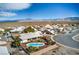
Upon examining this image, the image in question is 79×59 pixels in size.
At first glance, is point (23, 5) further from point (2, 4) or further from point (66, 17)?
point (66, 17)

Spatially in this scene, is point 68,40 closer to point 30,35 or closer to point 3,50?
point 30,35

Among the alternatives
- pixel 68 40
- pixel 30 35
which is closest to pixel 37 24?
pixel 30 35

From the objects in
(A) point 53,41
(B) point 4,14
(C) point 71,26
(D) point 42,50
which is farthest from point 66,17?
(B) point 4,14

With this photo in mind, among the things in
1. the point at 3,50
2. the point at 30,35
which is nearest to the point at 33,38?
the point at 30,35

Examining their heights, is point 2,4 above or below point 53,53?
above

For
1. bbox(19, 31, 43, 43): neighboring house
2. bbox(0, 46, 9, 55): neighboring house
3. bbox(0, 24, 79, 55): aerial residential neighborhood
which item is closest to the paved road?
bbox(0, 24, 79, 55): aerial residential neighborhood

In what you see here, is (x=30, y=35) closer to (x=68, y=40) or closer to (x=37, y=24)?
(x=37, y=24)

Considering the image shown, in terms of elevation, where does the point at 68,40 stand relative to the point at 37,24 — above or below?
below

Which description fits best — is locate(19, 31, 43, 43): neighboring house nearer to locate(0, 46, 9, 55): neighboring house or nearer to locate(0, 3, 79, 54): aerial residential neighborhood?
locate(0, 3, 79, 54): aerial residential neighborhood
